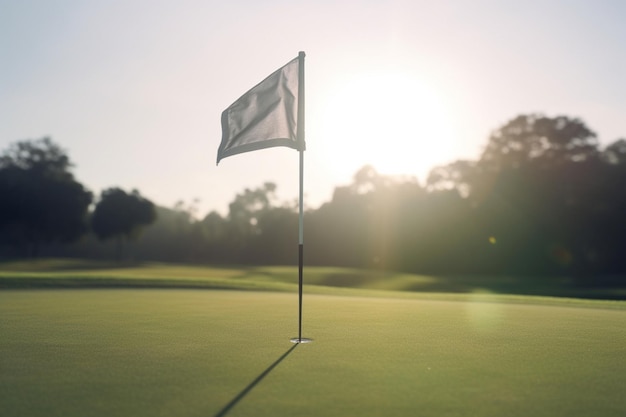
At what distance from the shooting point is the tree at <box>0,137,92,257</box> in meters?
64.4

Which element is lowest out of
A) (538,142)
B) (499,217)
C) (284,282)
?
(284,282)

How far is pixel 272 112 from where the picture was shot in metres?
9.14

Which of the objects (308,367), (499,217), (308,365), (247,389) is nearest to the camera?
(247,389)

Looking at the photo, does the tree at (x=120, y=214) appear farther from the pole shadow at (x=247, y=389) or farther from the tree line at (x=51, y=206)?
the pole shadow at (x=247, y=389)

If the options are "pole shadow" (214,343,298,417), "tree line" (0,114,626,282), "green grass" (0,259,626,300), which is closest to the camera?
"pole shadow" (214,343,298,417)

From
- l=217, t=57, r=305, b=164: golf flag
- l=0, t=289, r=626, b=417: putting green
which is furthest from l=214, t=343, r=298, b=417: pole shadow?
l=217, t=57, r=305, b=164: golf flag

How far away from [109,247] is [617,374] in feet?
297

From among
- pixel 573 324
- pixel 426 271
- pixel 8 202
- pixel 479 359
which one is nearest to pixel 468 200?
pixel 426 271

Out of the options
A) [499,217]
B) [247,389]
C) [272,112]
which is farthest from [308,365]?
[499,217]

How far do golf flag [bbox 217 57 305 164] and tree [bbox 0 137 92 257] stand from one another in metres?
62.6

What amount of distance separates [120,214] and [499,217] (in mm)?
44377

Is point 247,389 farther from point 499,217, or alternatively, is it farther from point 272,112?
point 499,217

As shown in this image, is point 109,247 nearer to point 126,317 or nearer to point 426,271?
point 426,271

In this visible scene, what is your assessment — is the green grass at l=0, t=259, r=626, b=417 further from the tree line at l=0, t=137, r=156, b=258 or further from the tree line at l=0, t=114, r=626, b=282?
the tree line at l=0, t=137, r=156, b=258
